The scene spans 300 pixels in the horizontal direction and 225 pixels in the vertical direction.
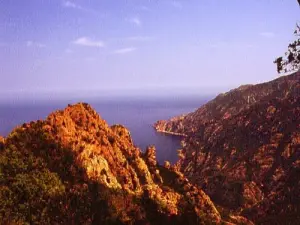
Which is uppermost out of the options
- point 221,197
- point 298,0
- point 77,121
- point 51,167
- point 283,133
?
point 298,0

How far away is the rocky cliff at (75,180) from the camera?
56681 mm

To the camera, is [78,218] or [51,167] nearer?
[78,218]

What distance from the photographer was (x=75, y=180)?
215 feet

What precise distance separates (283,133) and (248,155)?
906 inches

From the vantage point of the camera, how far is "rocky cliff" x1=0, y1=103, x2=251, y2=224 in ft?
186

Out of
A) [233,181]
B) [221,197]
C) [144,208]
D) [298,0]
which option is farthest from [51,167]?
[233,181]

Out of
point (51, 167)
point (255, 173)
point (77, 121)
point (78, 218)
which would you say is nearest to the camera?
point (78, 218)

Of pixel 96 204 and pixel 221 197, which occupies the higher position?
pixel 96 204

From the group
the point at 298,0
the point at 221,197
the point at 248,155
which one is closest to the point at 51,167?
the point at 298,0

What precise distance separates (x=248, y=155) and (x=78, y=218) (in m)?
153

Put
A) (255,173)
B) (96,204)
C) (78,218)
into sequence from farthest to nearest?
(255,173), (96,204), (78,218)

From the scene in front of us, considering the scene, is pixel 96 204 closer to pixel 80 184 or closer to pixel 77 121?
pixel 80 184

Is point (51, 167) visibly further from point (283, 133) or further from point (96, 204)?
point (283, 133)

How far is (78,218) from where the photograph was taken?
2263 inches
